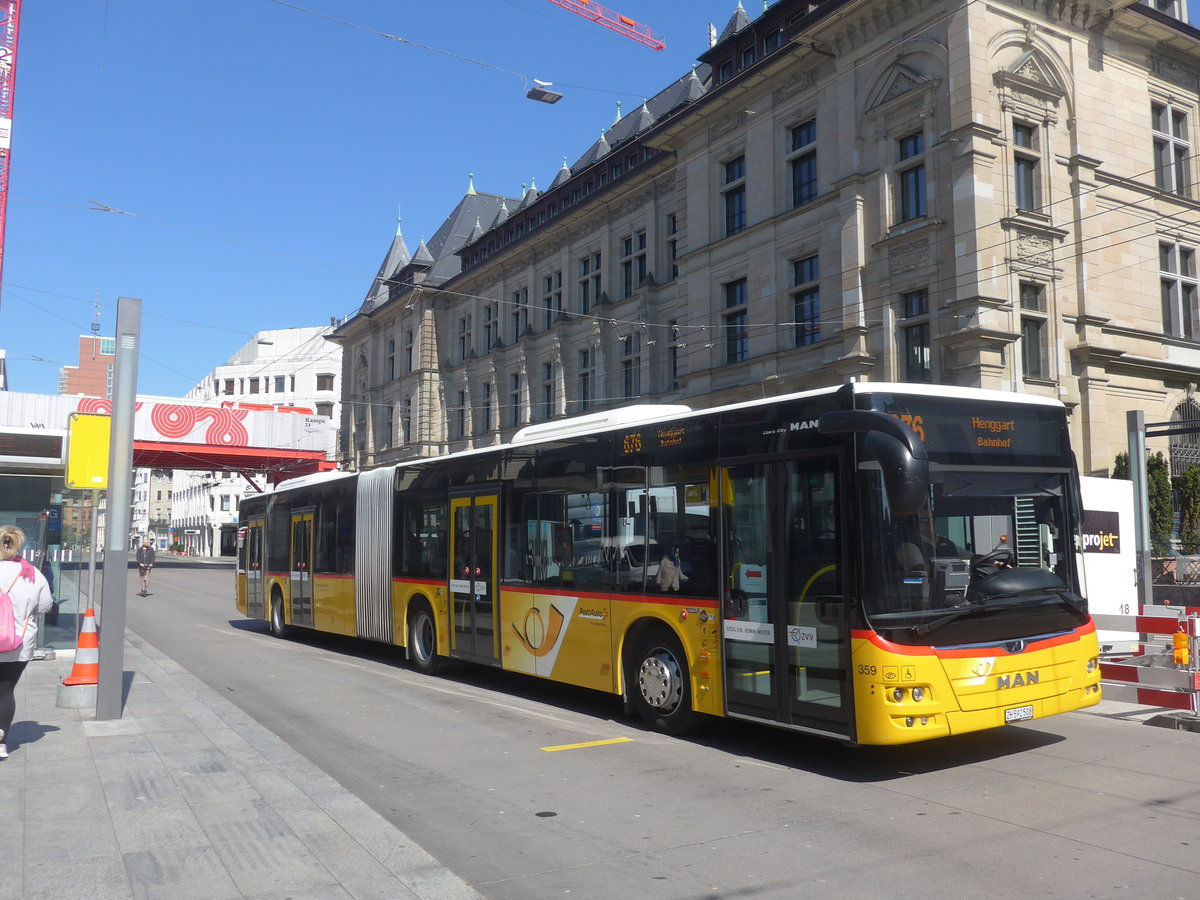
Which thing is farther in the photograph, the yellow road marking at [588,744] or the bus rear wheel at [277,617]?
the bus rear wheel at [277,617]

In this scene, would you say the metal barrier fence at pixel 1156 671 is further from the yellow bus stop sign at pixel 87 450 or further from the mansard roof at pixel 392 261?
the mansard roof at pixel 392 261

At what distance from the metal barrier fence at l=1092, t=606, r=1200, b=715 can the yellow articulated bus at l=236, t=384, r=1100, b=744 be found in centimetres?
214

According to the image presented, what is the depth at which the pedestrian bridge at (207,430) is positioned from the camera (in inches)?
1955

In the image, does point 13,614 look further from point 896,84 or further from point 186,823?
point 896,84

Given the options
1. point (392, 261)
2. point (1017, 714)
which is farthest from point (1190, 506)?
point (392, 261)

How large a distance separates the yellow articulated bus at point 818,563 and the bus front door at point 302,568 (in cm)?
771

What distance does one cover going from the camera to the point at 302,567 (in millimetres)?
18719

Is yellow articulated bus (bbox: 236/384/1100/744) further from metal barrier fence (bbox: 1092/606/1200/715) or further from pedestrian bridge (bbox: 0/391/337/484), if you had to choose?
pedestrian bridge (bbox: 0/391/337/484)

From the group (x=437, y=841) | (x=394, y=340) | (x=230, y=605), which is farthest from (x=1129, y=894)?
(x=394, y=340)

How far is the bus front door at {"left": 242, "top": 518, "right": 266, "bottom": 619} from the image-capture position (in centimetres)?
2105

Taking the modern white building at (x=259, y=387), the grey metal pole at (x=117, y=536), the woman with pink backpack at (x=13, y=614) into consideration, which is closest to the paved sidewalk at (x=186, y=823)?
the grey metal pole at (x=117, y=536)

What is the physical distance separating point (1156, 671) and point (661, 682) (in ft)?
17.8

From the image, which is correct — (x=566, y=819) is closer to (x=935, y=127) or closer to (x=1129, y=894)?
(x=1129, y=894)

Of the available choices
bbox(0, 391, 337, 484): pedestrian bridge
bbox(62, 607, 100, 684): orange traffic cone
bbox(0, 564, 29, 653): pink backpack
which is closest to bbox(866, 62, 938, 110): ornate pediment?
bbox(62, 607, 100, 684): orange traffic cone
